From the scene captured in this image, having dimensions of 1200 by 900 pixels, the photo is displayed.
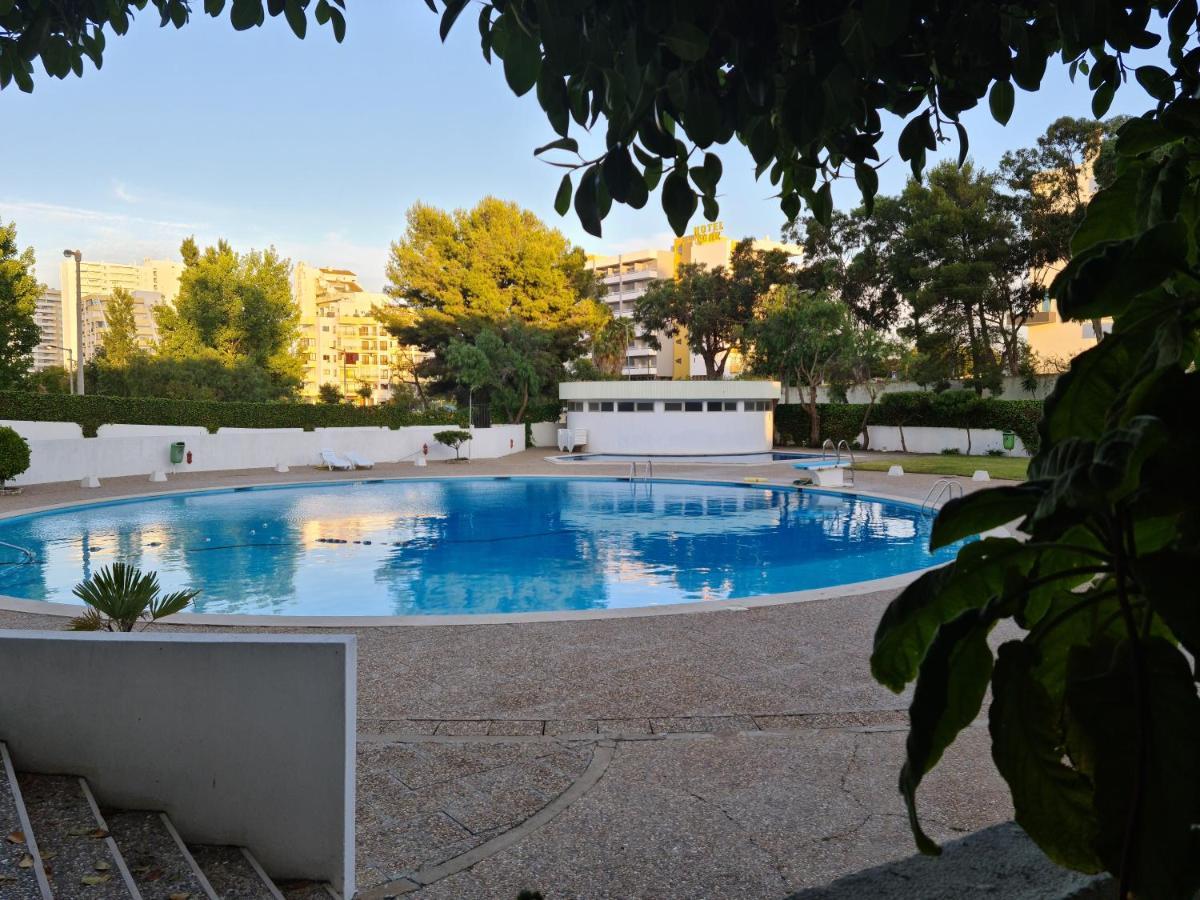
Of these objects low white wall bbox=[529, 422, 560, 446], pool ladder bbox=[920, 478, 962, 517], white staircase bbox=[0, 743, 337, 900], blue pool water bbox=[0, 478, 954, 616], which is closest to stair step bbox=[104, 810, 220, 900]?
white staircase bbox=[0, 743, 337, 900]

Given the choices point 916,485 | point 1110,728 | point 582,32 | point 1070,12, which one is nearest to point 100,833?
point 582,32

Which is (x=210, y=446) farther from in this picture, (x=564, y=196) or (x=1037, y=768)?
(x=1037, y=768)

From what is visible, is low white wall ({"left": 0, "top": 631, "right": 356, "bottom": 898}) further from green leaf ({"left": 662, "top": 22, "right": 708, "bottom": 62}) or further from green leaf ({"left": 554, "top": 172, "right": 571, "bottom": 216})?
green leaf ({"left": 662, "top": 22, "right": 708, "bottom": 62})

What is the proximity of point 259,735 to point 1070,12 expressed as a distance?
351 cm

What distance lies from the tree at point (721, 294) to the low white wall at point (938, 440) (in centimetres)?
1071

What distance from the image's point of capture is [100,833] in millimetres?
3227

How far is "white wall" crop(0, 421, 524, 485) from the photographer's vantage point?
70.8 ft

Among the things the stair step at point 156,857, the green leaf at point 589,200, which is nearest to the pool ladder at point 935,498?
the stair step at point 156,857

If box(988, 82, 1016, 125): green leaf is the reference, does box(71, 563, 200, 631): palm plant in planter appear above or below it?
below

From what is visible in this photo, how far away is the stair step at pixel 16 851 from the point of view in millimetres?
2711

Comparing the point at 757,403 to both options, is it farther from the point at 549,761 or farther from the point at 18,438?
the point at 549,761

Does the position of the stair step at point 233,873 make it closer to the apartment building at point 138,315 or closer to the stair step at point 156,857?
the stair step at point 156,857

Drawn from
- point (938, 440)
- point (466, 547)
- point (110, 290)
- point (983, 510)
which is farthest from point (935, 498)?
point (110, 290)

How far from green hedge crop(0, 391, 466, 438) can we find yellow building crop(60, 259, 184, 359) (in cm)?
5229
